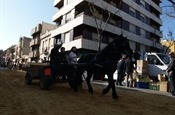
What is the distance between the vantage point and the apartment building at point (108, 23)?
115ft

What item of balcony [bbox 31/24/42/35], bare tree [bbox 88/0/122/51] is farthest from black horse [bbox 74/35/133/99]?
balcony [bbox 31/24/42/35]

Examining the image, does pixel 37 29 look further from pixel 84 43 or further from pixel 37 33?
pixel 84 43

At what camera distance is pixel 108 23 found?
1499 inches

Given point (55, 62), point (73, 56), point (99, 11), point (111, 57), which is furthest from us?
point (99, 11)

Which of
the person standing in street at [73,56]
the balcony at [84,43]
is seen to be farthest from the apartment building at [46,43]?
the person standing in street at [73,56]

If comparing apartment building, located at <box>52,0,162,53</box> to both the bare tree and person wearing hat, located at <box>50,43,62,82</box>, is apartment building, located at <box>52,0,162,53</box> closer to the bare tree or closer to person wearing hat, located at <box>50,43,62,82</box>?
the bare tree

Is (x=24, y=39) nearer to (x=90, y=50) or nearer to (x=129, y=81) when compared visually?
(x=90, y=50)

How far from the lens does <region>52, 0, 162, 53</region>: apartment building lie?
34906 mm

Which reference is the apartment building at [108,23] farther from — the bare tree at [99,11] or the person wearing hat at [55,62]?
the person wearing hat at [55,62]

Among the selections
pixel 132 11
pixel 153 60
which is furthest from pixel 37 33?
pixel 153 60

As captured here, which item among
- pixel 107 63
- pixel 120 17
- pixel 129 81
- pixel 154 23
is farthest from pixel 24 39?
pixel 107 63

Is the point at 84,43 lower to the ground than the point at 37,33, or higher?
lower

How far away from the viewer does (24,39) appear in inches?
3814

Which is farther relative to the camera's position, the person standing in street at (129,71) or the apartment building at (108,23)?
the apartment building at (108,23)
